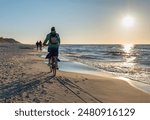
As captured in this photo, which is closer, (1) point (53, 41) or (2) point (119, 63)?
(1) point (53, 41)

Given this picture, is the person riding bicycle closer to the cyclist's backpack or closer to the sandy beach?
the cyclist's backpack

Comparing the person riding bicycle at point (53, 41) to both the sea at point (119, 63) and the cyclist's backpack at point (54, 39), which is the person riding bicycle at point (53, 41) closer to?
the cyclist's backpack at point (54, 39)

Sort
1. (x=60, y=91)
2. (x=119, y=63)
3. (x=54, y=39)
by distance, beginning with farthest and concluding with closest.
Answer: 1. (x=119, y=63)
2. (x=54, y=39)
3. (x=60, y=91)

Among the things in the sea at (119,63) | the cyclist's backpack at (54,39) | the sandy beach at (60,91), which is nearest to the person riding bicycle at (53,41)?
the cyclist's backpack at (54,39)

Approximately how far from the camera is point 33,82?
1152 cm

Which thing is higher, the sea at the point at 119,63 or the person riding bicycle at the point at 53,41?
the person riding bicycle at the point at 53,41

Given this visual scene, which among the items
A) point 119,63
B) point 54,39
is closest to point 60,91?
point 54,39

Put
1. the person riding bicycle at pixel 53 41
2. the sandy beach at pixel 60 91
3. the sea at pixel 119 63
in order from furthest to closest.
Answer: the sea at pixel 119 63
the person riding bicycle at pixel 53 41
the sandy beach at pixel 60 91

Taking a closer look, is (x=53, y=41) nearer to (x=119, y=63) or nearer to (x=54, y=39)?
(x=54, y=39)

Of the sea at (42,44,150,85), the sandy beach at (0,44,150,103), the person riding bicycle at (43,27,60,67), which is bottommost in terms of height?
the sea at (42,44,150,85)

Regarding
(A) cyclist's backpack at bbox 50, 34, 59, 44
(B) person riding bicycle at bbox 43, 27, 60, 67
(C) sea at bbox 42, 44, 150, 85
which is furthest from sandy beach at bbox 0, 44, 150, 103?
(C) sea at bbox 42, 44, 150, 85

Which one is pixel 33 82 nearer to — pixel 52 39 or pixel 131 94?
pixel 52 39

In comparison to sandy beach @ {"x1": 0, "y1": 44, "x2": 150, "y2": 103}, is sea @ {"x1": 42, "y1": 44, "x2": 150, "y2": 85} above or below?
below

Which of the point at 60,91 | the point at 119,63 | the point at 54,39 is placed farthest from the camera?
the point at 119,63
